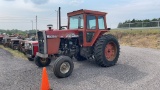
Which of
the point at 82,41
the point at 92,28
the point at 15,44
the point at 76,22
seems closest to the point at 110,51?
the point at 92,28

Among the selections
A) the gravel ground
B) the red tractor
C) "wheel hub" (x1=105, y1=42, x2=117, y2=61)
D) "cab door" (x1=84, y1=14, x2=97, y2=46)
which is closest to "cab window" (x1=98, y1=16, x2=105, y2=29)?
the red tractor

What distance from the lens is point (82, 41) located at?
8422 millimetres

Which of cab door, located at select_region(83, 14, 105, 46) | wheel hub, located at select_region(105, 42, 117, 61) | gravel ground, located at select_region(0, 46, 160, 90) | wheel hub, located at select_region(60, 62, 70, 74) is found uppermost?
cab door, located at select_region(83, 14, 105, 46)

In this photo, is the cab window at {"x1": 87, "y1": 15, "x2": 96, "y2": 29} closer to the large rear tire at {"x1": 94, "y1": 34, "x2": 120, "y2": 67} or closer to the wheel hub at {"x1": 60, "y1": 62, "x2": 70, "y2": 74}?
the large rear tire at {"x1": 94, "y1": 34, "x2": 120, "y2": 67}

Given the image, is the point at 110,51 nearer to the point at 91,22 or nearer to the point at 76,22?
the point at 91,22

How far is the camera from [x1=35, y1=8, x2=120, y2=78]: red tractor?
7781 millimetres

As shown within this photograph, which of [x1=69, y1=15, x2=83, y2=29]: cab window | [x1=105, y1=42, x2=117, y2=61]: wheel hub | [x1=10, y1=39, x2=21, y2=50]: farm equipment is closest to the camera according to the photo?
[x1=69, y1=15, x2=83, y2=29]: cab window

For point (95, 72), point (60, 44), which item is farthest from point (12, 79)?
point (95, 72)

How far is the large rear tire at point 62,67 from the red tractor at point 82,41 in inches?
21.3

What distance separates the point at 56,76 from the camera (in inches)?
275

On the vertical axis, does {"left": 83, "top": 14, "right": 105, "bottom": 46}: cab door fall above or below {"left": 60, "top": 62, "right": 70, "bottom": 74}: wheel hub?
above

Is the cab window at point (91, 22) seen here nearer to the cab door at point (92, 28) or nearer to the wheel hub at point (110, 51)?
the cab door at point (92, 28)

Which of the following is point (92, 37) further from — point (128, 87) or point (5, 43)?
point (5, 43)

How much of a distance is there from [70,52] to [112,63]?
1.91 meters
